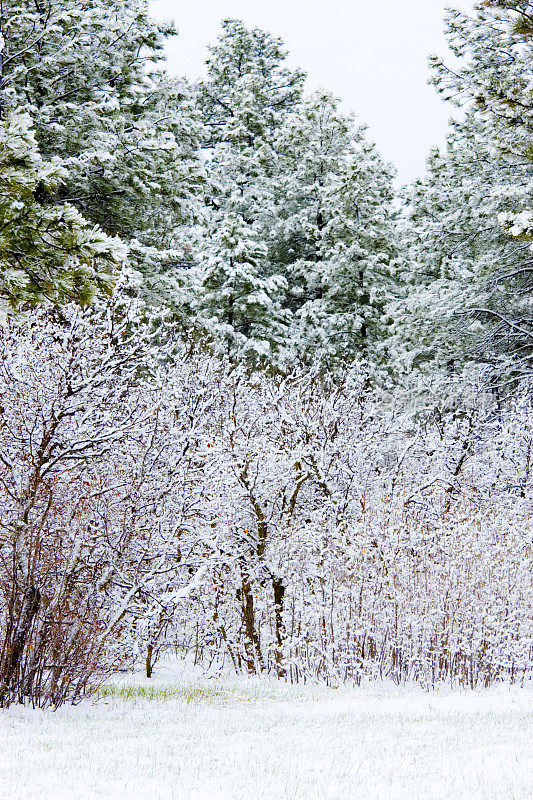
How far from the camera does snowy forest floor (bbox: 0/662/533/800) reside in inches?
171

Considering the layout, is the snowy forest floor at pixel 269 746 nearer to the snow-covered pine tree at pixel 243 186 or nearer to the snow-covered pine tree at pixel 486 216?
the snow-covered pine tree at pixel 486 216

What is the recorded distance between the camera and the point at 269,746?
17.5 feet

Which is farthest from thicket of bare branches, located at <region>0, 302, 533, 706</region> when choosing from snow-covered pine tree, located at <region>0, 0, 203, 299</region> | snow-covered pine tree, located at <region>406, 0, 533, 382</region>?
snow-covered pine tree, located at <region>406, 0, 533, 382</region>

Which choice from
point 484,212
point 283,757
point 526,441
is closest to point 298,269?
point 484,212

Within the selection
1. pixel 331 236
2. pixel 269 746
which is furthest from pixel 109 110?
pixel 269 746

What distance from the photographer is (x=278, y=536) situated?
29.9 ft

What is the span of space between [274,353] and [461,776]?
56.0 ft

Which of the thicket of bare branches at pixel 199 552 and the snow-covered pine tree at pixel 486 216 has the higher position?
the snow-covered pine tree at pixel 486 216

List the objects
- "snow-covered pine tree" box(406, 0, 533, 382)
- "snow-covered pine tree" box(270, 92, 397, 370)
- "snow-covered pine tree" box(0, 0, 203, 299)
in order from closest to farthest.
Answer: "snow-covered pine tree" box(406, 0, 533, 382)
"snow-covered pine tree" box(0, 0, 203, 299)
"snow-covered pine tree" box(270, 92, 397, 370)

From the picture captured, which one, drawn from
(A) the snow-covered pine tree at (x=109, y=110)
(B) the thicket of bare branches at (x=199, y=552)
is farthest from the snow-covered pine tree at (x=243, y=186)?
(B) the thicket of bare branches at (x=199, y=552)

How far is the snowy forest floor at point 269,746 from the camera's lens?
4.35 meters

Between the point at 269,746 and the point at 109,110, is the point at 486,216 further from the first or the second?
the point at 269,746

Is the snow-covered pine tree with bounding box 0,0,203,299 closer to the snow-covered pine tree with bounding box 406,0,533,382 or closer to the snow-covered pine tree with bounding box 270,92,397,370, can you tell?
the snow-covered pine tree with bounding box 406,0,533,382

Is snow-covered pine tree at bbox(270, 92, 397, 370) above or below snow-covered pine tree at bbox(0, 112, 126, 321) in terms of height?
above
